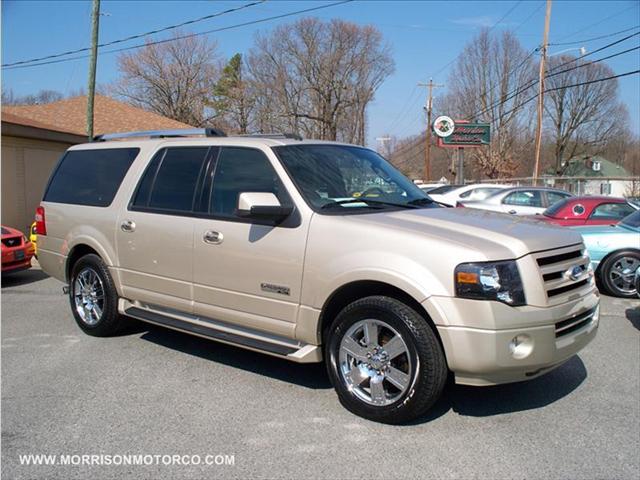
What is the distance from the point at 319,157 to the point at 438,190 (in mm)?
14482

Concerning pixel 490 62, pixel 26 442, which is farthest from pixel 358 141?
pixel 26 442

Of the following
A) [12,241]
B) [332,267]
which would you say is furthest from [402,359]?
[12,241]

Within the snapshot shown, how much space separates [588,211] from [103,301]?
8.38m

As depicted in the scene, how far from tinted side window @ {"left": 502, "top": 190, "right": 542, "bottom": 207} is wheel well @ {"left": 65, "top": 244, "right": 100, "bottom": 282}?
34.4 ft

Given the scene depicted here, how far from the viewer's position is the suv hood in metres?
3.54

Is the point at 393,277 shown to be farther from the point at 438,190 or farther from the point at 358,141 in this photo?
the point at 358,141

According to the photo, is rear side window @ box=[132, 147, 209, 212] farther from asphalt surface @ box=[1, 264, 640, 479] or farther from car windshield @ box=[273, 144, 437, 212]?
asphalt surface @ box=[1, 264, 640, 479]

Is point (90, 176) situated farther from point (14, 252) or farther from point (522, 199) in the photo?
point (522, 199)

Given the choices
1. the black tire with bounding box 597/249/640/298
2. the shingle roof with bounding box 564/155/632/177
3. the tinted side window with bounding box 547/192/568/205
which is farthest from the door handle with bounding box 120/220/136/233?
the shingle roof with bounding box 564/155/632/177

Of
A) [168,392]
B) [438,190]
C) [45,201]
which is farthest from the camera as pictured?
[438,190]

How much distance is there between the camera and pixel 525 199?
45.1ft

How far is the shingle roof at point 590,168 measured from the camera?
65250mm

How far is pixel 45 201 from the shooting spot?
6426 mm

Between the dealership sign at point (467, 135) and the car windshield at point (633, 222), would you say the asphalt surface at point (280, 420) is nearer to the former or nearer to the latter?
the car windshield at point (633, 222)
